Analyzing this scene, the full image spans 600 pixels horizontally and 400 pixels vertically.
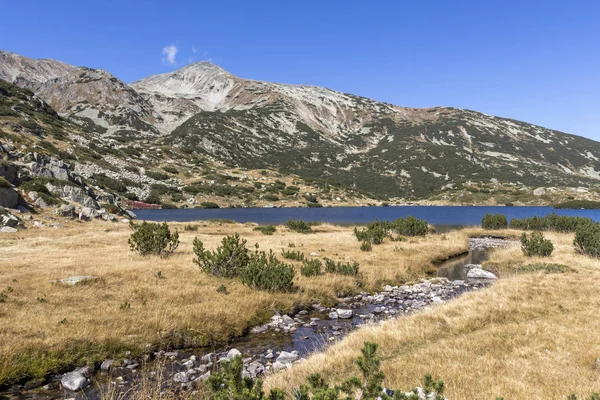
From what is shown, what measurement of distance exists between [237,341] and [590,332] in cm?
1156

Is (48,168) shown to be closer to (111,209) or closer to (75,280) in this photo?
(111,209)

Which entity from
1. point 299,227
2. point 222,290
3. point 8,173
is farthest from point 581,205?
point 8,173

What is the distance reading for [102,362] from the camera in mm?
10320

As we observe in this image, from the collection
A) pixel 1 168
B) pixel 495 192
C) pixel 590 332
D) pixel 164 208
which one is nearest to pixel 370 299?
pixel 590 332

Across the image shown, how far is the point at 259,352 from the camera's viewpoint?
11.8 m

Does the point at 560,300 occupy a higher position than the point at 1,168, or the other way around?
the point at 1,168

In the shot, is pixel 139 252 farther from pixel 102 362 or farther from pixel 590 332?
pixel 590 332

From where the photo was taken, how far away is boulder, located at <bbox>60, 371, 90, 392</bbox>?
29.3ft

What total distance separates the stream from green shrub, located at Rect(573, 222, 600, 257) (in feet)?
37.6

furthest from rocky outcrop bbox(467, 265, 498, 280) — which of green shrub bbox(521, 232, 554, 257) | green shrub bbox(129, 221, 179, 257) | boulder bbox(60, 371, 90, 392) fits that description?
boulder bbox(60, 371, 90, 392)

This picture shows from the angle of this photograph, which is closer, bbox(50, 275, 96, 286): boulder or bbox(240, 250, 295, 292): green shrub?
bbox(50, 275, 96, 286): boulder

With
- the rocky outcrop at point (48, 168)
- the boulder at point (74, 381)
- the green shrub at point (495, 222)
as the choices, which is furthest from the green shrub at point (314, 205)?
the boulder at point (74, 381)

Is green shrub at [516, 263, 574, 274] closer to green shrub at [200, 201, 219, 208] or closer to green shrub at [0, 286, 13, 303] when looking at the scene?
green shrub at [0, 286, 13, 303]

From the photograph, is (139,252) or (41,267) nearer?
(41,267)
